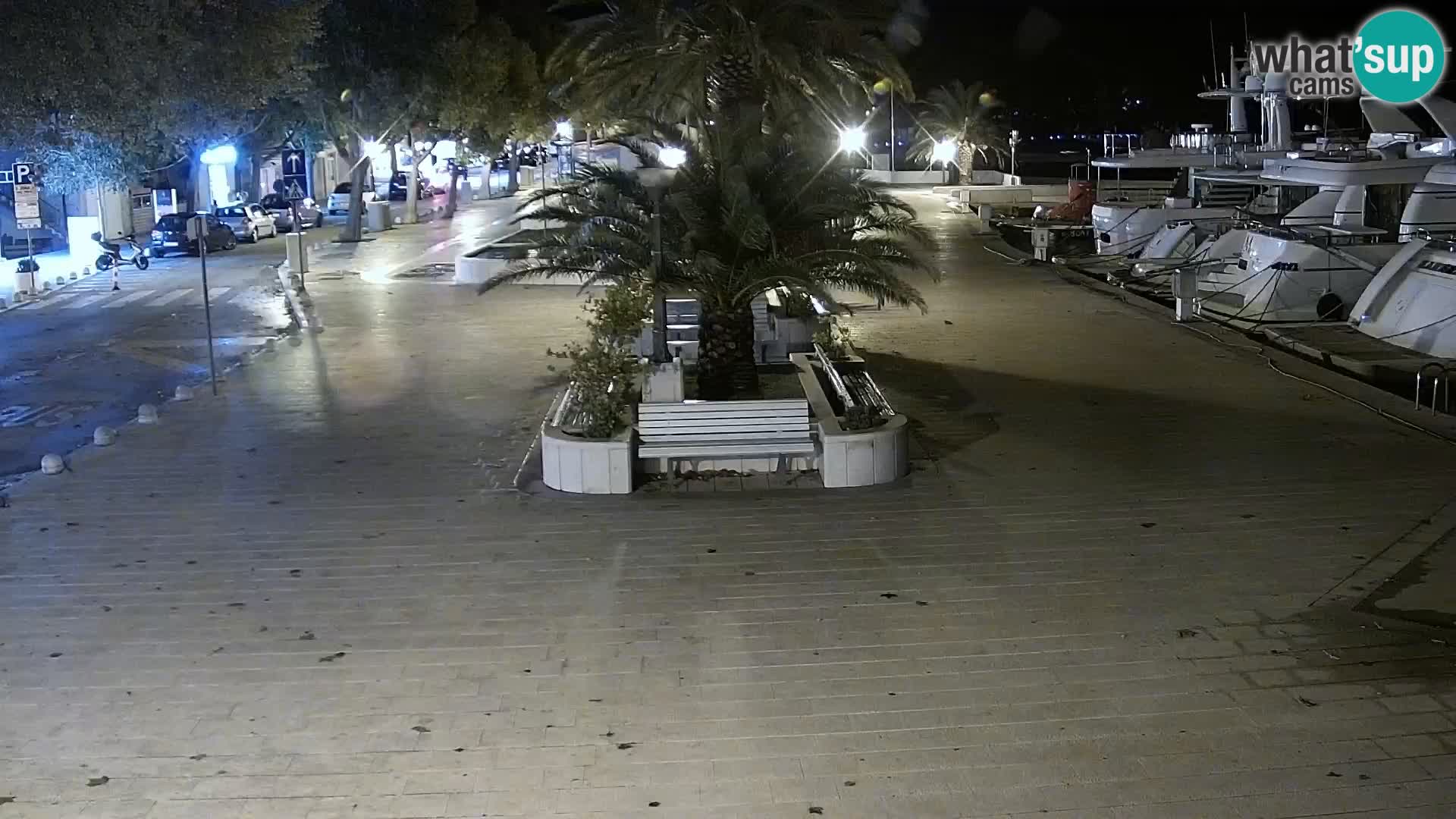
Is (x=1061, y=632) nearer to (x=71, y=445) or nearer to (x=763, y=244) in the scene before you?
(x=763, y=244)

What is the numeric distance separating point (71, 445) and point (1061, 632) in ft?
36.1

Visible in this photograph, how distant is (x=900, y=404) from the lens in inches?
599

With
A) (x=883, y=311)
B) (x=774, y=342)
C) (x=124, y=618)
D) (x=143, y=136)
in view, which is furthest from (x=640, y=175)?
(x=143, y=136)

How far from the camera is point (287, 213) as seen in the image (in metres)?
45.7

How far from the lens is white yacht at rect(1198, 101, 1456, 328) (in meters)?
23.8

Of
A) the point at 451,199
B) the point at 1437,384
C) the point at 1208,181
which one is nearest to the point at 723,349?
the point at 1437,384

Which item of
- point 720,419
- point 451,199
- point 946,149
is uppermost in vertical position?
point 946,149

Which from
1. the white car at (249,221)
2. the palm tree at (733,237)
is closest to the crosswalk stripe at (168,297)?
the white car at (249,221)

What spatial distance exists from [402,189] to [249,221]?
2208 centimetres

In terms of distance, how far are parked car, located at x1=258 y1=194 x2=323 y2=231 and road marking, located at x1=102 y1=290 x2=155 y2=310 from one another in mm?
14591

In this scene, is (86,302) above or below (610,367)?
above

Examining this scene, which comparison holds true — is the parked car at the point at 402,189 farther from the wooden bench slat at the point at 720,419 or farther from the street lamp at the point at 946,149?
the wooden bench slat at the point at 720,419

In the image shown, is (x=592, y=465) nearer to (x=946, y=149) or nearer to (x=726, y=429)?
(x=726, y=429)

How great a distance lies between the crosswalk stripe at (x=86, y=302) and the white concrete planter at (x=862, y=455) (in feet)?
Answer: 64.2
